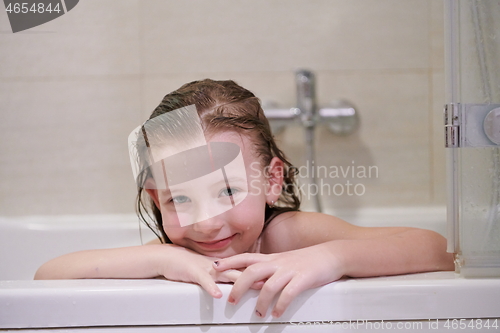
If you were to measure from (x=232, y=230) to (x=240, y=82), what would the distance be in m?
0.58

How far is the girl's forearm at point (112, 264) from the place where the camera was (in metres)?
0.55

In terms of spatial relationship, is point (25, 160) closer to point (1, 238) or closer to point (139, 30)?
point (1, 238)

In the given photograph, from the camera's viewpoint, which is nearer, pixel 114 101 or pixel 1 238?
pixel 1 238

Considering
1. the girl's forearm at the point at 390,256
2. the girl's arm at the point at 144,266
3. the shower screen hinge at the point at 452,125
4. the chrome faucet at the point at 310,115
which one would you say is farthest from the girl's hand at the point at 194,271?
the chrome faucet at the point at 310,115

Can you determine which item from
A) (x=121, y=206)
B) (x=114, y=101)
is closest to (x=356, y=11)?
(x=114, y=101)

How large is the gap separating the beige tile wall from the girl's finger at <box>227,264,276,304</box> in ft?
2.19

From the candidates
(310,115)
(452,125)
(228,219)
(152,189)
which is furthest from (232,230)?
(310,115)

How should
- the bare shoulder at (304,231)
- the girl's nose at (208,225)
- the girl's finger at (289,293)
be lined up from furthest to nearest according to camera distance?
the bare shoulder at (304,231)
the girl's nose at (208,225)
the girl's finger at (289,293)

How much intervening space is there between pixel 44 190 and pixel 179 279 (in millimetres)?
806

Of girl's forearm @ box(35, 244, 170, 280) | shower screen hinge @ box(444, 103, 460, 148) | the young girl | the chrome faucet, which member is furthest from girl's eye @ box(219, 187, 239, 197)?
the chrome faucet

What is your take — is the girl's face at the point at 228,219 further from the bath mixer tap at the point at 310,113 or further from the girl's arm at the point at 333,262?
the bath mixer tap at the point at 310,113

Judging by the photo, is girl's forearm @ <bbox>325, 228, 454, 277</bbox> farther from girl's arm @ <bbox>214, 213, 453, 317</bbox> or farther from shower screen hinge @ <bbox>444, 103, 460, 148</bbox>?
shower screen hinge @ <bbox>444, 103, 460, 148</bbox>

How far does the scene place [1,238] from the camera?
1005mm

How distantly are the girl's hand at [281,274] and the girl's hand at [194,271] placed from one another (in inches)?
0.4
